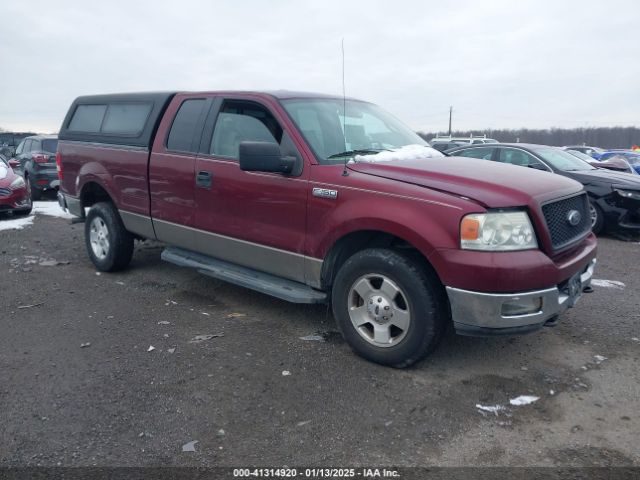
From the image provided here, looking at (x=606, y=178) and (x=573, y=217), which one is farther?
(x=606, y=178)

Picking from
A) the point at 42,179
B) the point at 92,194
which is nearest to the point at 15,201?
the point at 42,179

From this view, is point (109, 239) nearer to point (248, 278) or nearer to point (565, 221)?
point (248, 278)

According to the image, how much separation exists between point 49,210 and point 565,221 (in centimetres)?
1092

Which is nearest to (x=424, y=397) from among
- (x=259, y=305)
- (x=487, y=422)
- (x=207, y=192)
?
(x=487, y=422)

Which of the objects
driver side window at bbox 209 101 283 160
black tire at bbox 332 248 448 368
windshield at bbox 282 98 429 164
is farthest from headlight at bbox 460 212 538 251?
driver side window at bbox 209 101 283 160

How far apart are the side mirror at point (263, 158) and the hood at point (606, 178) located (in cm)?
639

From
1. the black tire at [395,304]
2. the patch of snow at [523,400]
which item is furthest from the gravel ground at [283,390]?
the black tire at [395,304]

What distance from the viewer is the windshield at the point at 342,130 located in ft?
14.1

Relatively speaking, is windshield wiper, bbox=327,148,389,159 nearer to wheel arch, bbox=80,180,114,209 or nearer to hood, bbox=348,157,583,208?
hood, bbox=348,157,583,208

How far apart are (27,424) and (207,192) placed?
7.88 feet

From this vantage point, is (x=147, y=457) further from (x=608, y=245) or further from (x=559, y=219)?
(x=608, y=245)

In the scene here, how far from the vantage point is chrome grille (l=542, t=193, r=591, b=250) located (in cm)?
357

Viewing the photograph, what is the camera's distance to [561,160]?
9.28 metres

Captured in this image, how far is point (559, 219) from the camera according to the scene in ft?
12.1
